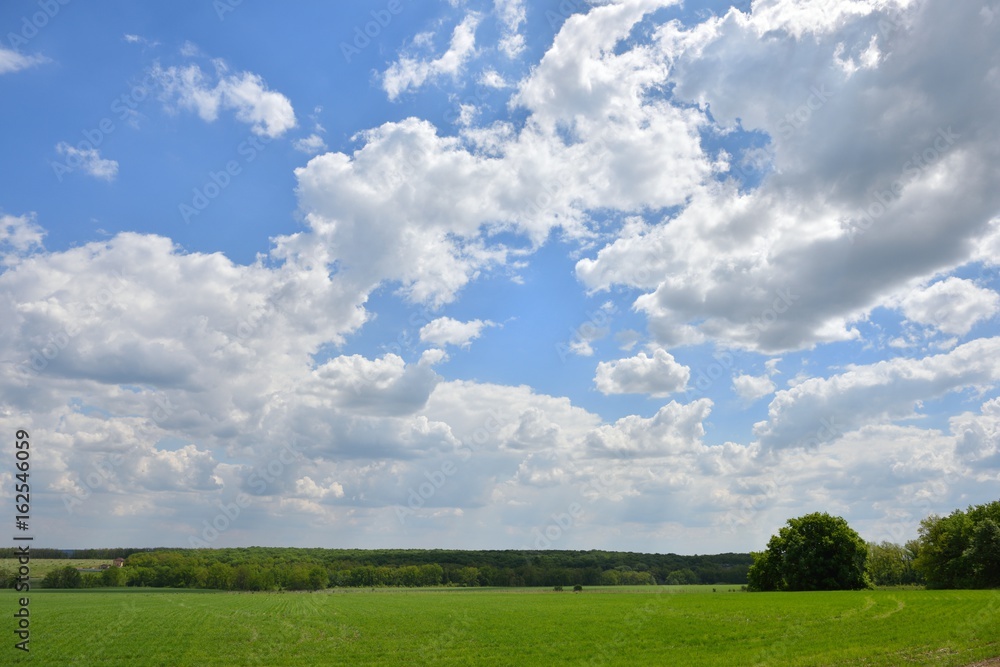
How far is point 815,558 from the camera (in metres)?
89.4

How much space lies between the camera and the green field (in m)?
33.2

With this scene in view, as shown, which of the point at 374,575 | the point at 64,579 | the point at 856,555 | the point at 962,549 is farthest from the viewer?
the point at 374,575

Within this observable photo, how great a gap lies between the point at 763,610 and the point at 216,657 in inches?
1565

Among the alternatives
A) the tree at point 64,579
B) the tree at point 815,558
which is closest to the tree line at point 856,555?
the tree at point 815,558

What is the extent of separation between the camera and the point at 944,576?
83188 millimetres

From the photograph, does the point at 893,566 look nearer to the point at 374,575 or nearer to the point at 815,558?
the point at 815,558

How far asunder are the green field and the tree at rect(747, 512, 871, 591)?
3086 centimetres

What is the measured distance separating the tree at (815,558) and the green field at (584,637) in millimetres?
30862

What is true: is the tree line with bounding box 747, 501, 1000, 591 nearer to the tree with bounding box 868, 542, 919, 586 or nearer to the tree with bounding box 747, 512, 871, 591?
the tree with bounding box 747, 512, 871, 591

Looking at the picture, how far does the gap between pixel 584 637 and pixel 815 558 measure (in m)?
60.6

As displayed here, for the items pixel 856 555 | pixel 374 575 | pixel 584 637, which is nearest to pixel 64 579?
pixel 374 575

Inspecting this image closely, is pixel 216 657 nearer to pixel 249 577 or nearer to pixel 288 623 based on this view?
pixel 288 623

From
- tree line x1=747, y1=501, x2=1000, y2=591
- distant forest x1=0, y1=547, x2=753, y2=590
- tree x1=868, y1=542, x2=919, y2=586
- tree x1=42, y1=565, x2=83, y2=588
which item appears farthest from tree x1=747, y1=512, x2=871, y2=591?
tree x1=42, y1=565, x2=83, y2=588

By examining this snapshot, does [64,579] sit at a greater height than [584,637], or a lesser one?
lesser
